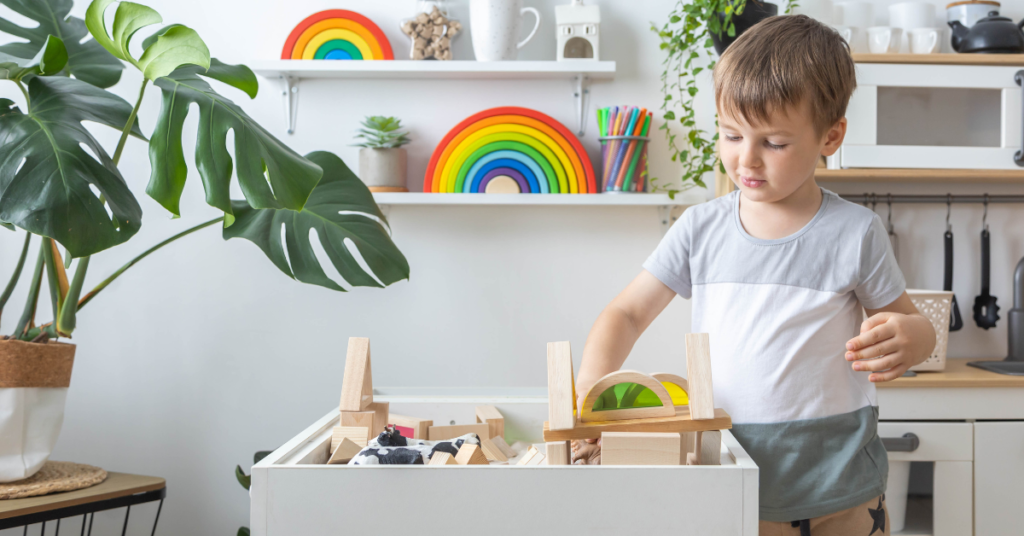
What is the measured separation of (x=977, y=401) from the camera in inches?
53.9

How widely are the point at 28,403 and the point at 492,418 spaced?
0.82 meters

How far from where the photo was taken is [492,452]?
0.71m

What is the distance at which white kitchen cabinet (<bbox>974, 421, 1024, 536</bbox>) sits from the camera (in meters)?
1.34

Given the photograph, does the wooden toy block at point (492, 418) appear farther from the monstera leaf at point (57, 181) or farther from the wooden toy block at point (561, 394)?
the monstera leaf at point (57, 181)

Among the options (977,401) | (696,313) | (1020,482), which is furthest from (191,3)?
(1020,482)

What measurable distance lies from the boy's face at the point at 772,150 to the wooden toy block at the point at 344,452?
1.53ft

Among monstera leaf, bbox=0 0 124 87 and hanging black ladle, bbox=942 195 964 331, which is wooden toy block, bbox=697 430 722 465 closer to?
monstera leaf, bbox=0 0 124 87

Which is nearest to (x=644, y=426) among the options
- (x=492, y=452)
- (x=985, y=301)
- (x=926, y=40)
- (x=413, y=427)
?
(x=492, y=452)

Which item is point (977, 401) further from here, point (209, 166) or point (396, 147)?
point (209, 166)

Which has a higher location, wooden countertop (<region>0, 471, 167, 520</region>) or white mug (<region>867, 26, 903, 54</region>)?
white mug (<region>867, 26, 903, 54</region>)

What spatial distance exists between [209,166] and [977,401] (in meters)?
1.51

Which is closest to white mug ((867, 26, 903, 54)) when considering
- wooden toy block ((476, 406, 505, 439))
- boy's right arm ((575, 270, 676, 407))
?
boy's right arm ((575, 270, 676, 407))

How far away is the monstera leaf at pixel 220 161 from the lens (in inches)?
33.4

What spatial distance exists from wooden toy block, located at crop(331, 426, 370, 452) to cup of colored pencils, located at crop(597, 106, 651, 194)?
A: 3.66 ft
